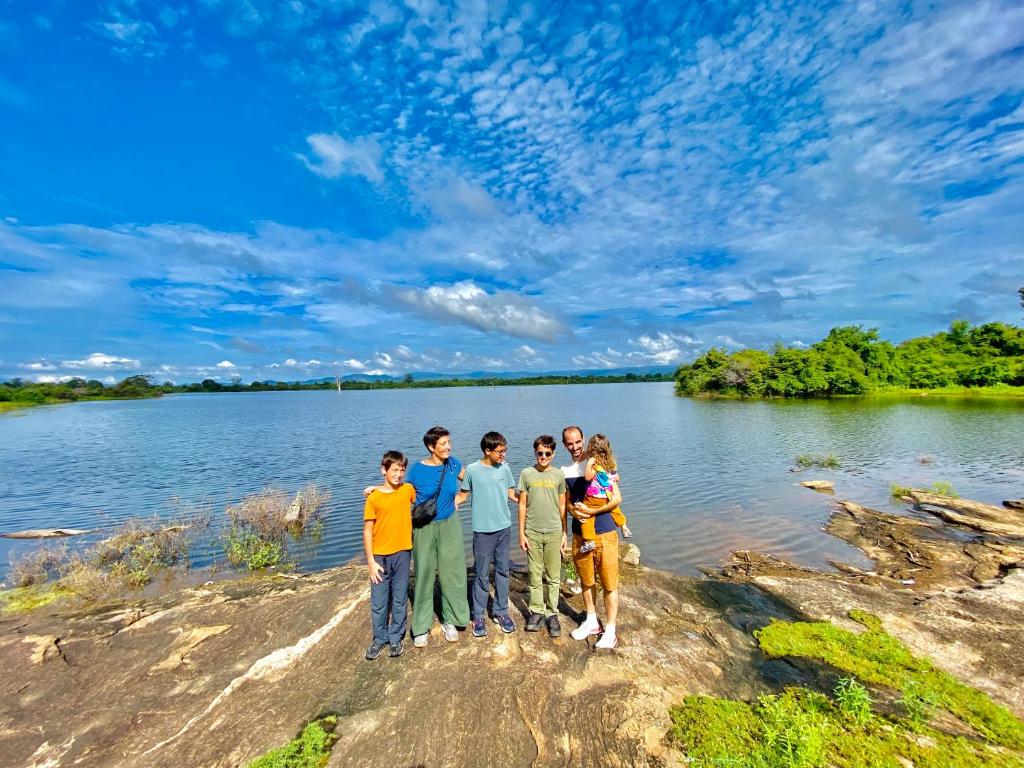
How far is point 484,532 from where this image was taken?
6.21 metres

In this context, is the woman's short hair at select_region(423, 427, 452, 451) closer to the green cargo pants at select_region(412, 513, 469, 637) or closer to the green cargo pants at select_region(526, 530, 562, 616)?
the green cargo pants at select_region(412, 513, 469, 637)

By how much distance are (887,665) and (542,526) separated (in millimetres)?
4648

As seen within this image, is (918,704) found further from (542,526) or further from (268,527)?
(268,527)

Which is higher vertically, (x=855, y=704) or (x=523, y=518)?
(x=523, y=518)

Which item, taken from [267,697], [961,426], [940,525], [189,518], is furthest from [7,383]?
[961,426]

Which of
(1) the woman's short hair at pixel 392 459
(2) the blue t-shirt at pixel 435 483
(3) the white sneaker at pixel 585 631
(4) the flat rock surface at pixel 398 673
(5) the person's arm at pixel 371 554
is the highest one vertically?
(1) the woman's short hair at pixel 392 459

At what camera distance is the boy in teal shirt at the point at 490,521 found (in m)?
6.15

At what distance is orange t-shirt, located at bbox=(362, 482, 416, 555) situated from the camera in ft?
18.9

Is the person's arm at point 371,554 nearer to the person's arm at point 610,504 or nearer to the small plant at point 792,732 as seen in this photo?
the person's arm at point 610,504

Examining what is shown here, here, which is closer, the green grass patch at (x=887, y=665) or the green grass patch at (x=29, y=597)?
the green grass patch at (x=887, y=665)

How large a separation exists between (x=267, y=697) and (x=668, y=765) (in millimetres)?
4450

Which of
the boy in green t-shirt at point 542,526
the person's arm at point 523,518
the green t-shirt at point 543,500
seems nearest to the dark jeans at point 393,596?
the person's arm at point 523,518

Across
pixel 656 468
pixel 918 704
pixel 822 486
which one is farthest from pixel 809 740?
pixel 656 468

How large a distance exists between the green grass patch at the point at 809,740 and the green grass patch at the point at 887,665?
23.3 inches
